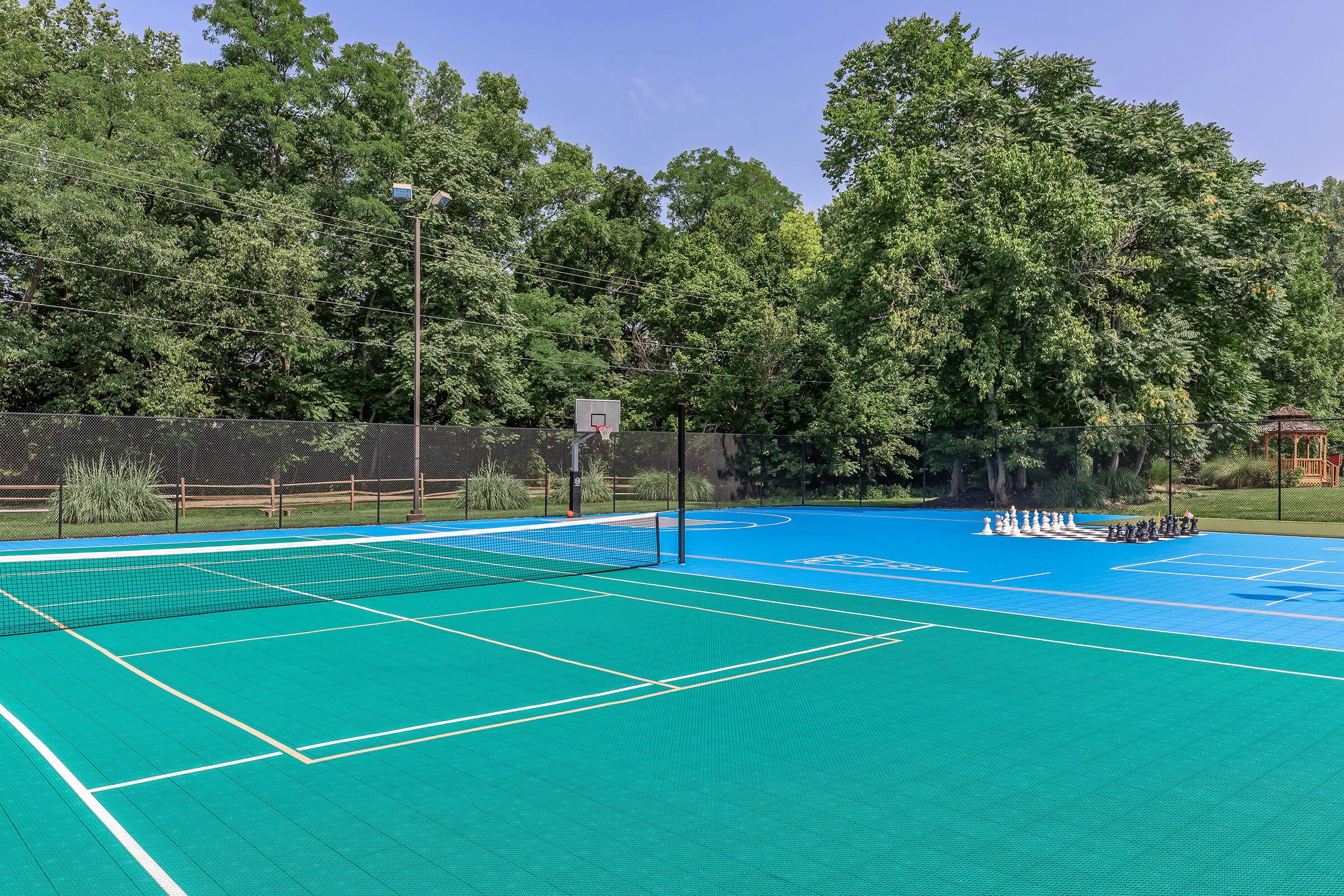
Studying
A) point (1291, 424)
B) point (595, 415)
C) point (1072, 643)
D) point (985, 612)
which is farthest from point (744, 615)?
point (1291, 424)

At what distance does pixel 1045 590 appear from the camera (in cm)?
1369

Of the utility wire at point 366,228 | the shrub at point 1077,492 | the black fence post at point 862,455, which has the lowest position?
the shrub at point 1077,492

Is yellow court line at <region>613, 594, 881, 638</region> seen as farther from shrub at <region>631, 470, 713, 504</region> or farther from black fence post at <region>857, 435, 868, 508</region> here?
black fence post at <region>857, 435, 868, 508</region>

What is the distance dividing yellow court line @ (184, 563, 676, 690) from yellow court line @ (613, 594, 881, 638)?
684 millimetres

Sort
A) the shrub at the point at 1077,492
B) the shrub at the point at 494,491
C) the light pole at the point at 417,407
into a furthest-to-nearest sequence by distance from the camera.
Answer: the shrub at the point at 494,491 < the shrub at the point at 1077,492 < the light pole at the point at 417,407

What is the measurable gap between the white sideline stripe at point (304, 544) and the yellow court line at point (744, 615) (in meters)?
2.90

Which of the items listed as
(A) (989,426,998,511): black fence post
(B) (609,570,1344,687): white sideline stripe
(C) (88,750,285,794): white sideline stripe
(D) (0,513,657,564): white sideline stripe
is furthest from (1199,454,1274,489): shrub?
(C) (88,750,285,794): white sideline stripe

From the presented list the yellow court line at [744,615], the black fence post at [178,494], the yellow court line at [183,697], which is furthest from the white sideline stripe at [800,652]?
the black fence post at [178,494]

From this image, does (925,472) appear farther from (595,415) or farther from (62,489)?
(62,489)

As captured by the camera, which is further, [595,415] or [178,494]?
[595,415]

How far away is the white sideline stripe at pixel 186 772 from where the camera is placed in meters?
5.35

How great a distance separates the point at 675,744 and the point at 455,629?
5009mm

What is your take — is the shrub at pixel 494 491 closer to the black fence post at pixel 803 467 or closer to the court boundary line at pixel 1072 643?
the black fence post at pixel 803 467

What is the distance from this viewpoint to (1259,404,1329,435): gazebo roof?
36469mm
